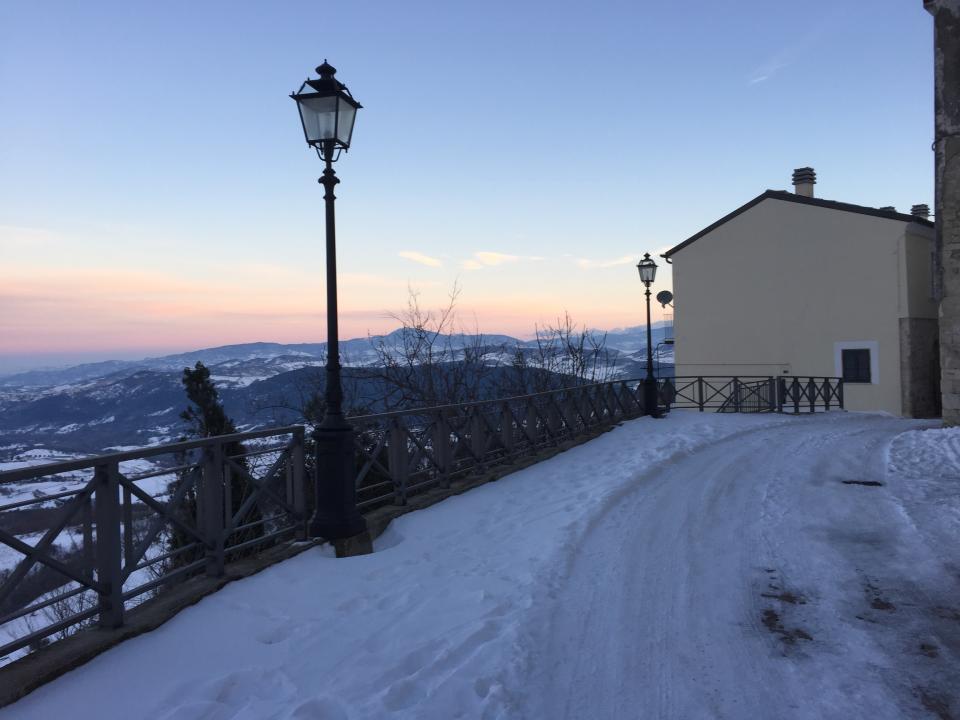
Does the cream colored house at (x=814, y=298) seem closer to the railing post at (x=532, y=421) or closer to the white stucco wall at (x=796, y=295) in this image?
the white stucco wall at (x=796, y=295)

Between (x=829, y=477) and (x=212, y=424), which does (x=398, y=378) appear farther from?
(x=829, y=477)

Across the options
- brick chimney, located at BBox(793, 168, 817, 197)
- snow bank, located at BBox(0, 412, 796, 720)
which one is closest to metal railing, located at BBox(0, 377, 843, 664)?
snow bank, located at BBox(0, 412, 796, 720)

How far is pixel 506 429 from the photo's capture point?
10.5m

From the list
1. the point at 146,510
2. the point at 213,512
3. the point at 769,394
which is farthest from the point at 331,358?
the point at 769,394

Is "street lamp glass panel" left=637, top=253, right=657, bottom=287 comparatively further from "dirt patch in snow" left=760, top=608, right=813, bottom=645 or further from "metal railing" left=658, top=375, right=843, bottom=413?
"dirt patch in snow" left=760, top=608, right=813, bottom=645

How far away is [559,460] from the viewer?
11.1 meters

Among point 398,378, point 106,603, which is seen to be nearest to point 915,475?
point 106,603

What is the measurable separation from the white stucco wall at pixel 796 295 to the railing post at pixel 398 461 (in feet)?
71.0

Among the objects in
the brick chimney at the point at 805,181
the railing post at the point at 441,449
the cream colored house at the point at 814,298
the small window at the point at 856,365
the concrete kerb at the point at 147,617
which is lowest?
the concrete kerb at the point at 147,617

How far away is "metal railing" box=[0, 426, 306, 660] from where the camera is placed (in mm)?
3604

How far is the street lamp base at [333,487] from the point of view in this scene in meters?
6.09

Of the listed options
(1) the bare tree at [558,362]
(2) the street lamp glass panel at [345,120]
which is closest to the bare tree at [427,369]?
(1) the bare tree at [558,362]

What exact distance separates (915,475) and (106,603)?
32.0 ft

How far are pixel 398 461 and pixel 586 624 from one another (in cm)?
370
